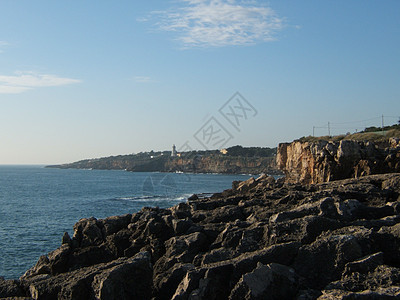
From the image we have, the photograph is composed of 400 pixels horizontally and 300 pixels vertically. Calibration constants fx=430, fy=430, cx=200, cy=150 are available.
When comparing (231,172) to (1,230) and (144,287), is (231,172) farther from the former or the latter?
(144,287)

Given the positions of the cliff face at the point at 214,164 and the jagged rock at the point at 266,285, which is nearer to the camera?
the jagged rock at the point at 266,285

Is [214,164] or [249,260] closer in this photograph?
[249,260]

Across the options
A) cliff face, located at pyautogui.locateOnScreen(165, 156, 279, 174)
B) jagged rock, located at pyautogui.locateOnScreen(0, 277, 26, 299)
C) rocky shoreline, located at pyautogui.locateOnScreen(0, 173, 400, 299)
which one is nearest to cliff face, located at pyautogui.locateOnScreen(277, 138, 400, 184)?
rocky shoreline, located at pyautogui.locateOnScreen(0, 173, 400, 299)

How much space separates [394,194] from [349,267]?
8223mm

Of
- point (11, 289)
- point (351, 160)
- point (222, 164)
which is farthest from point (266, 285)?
point (222, 164)

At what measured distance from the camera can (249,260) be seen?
31.8 ft

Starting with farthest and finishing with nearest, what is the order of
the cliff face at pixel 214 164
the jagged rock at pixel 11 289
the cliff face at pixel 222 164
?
1. the cliff face at pixel 214 164
2. the cliff face at pixel 222 164
3. the jagged rock at pixel 11 289

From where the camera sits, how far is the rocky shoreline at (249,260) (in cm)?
878

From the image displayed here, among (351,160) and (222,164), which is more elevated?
(351,160)

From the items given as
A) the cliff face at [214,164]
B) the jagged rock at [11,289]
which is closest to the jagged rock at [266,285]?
the jagged rock at [11,289]

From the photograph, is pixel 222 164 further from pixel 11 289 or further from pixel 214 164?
pixel 11 289

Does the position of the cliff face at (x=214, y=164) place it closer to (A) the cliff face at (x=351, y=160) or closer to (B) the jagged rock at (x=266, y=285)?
(A) the cliff face at (x=351, y=160)

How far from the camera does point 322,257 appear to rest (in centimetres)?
955

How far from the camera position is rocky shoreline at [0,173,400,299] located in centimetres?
878
